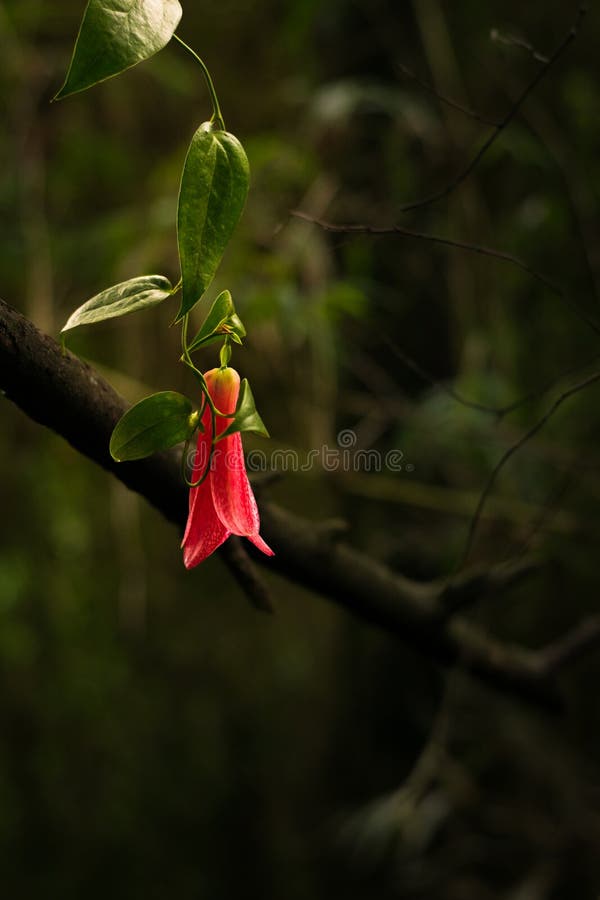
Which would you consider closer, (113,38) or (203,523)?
(113,38)

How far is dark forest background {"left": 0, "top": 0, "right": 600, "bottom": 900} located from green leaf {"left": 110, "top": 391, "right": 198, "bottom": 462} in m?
0.66

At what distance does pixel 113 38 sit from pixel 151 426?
0.45 ft

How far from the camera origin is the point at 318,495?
127 centimetres

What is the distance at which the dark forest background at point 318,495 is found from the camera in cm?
103

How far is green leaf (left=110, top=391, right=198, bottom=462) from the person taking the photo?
0.99 feet

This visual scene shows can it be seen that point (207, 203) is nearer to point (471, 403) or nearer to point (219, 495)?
point (219, 495)

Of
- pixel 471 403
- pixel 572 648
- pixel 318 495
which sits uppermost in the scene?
pixel 471 403

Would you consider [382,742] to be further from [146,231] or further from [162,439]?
[162,439]

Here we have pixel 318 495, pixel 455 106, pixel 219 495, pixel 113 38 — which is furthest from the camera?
pixel 318 495

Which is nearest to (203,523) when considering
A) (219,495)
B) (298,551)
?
(219,495)

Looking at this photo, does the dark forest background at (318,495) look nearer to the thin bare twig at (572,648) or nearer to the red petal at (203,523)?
the thin bare twig at (572,648)

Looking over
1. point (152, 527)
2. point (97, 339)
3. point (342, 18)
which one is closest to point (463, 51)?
point (342, 18)

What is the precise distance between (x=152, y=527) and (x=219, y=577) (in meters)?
0.14

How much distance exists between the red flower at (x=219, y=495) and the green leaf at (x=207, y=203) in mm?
67
